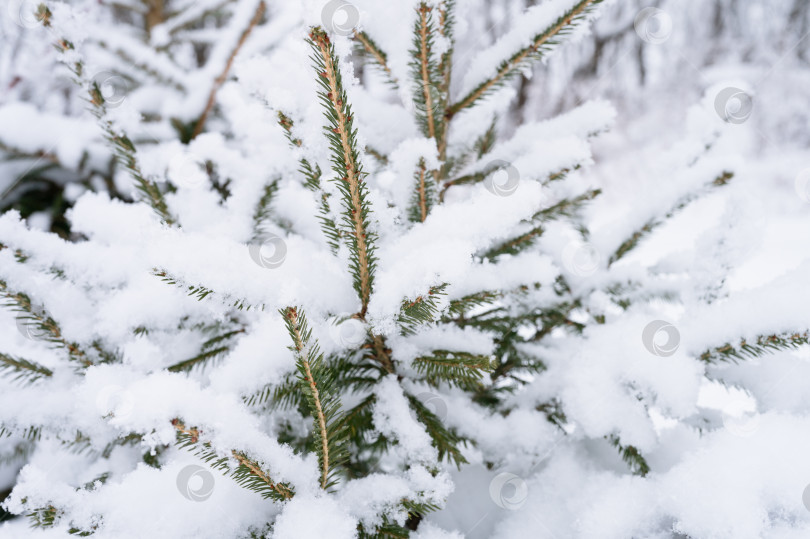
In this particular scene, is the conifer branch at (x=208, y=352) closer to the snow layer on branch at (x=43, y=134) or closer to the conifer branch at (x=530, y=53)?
the conifer branch at (x=530, y=53)

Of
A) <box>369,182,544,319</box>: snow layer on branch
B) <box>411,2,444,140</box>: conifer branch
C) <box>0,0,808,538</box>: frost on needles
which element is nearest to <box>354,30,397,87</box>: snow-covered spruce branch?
<box>0,0,808,538</box>: frost on needles

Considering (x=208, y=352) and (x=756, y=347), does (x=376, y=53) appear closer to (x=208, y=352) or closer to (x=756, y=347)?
(x=208, y=352)

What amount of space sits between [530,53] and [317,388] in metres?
0.76

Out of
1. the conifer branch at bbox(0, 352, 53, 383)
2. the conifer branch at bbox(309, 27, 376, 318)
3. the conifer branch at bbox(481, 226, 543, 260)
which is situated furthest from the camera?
the conifer branch at bbox(481, 226, 543, 260)

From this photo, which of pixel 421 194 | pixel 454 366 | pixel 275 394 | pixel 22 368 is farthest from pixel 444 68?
pixel 22 368

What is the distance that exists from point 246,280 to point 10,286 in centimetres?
51

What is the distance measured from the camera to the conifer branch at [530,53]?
841 mm

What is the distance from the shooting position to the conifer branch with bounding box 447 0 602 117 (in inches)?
33.1

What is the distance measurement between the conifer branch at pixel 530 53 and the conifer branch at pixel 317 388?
0.67 m

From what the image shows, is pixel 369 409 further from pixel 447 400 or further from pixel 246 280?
pixel 246 280

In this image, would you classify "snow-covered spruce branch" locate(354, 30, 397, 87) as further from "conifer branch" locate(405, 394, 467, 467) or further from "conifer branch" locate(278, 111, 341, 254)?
"conifer branch" locate(405, 394, 467, 467)

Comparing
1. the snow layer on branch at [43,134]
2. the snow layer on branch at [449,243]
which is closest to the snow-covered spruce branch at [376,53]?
the snow layer on branch at [449,243]

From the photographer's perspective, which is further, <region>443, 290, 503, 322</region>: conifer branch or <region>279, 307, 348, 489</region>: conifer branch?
<region>443, 290, 503, 322</region>: conifer branch

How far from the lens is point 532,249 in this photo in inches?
45.7
